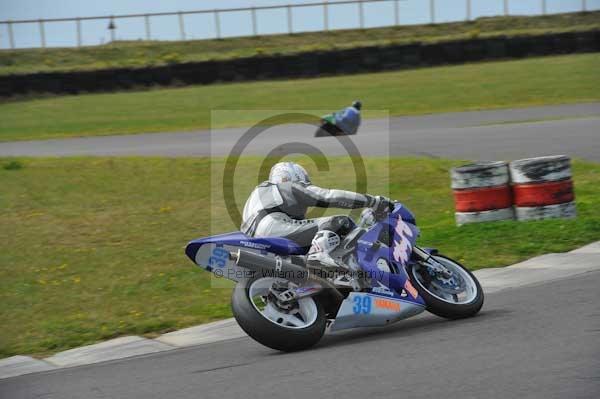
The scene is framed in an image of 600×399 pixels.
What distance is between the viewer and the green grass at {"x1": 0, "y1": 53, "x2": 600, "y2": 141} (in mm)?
26031

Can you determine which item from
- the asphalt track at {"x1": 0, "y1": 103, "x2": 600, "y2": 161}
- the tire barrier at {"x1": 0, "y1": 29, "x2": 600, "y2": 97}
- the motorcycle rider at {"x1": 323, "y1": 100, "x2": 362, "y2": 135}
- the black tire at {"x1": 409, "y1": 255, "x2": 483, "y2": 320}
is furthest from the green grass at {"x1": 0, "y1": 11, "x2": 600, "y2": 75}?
the black tire at {"x1": 409, "y1": 255, "x2": 483, "y2": 320}

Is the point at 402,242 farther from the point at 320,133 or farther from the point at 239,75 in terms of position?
the point at 239,75

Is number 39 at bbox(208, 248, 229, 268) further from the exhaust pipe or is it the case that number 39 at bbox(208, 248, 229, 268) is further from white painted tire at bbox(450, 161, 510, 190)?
white painted tire at bbox(450, 161, 510, 190)

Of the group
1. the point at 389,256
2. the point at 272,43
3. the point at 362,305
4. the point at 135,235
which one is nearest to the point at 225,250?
the point at 362,305

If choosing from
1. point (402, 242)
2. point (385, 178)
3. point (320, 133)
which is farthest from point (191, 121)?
point (402, 242)

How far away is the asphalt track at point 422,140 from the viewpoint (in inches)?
672

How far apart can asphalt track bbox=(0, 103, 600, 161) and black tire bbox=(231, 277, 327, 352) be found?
9881 millimetres

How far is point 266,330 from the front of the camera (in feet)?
21.3

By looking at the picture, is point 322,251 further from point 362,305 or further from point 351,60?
point 351,60

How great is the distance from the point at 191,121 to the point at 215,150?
24.0ft

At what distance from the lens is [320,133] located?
69.0ft

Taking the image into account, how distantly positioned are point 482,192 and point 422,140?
854 cm

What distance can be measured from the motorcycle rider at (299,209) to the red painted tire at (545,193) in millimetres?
3824

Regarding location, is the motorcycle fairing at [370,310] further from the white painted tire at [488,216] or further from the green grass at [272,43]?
the green grass at [272,43]
